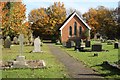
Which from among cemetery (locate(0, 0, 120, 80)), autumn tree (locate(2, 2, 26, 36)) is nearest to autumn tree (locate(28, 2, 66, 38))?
cemetery (locate(0, 0, 120, 80))

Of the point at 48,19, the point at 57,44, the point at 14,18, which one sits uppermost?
the point at 48,19

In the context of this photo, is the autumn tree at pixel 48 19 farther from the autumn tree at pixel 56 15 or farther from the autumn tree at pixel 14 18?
the autumn tree at pixel 14 18

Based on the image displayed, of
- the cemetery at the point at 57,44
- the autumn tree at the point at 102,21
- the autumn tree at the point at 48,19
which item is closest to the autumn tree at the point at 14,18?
the cemetery at the point at 57,44

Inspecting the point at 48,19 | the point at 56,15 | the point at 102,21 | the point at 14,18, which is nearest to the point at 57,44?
the point at 14,18

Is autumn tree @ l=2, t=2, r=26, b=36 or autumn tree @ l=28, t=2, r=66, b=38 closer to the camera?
autumn tree @ l=2, t=2, r=26, b=36

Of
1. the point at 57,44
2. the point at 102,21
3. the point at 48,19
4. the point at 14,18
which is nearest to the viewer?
the point at 14,18

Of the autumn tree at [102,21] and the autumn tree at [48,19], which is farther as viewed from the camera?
the autumn tree at [102,21]

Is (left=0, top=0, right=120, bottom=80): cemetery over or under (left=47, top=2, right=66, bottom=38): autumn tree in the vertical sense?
under

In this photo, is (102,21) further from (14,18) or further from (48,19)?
(14,18)

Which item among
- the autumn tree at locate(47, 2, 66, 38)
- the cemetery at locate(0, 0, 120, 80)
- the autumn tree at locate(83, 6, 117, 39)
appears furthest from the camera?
the autumn tree at locate(83, 6, 117, 39)

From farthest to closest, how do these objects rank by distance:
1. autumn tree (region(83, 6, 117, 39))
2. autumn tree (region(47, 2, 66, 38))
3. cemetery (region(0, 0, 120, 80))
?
autumn tree (region(83, 6, 117, 39)), autumn tree (region(47, 2, 66, 38)), cemetery (region(0, 0, 120, 80))

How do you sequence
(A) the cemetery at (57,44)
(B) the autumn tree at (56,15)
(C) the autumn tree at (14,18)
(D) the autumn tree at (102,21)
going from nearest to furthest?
(A) the cemetery at (57,44), (C) the autumn tree at (14,18), (B) the autumn tree at (56,15), (D) the autumn tree at (102,21)

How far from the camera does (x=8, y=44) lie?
37688 millimetres

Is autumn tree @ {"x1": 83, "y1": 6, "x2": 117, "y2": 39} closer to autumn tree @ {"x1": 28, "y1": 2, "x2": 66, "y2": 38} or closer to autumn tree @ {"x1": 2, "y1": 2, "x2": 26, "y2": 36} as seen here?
autumn tree @ {"x1": 28, "y1": 2, "x2": 66, "y2": 38}
